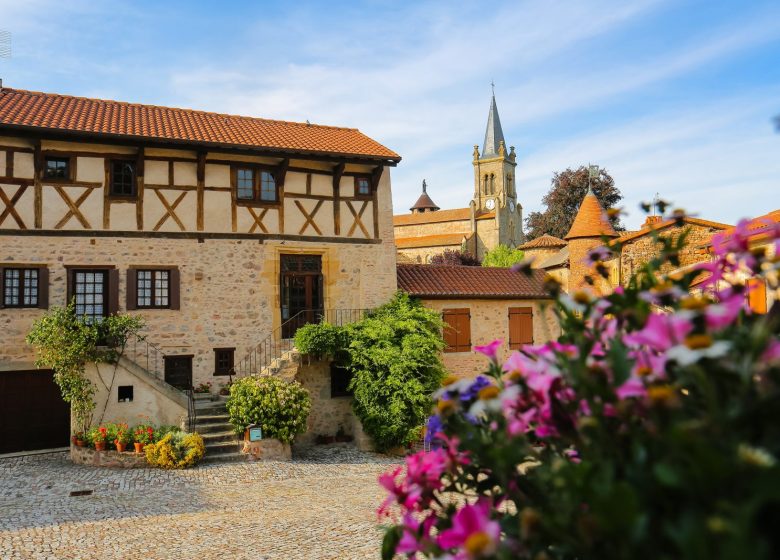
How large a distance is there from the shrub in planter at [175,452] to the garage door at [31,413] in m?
3.38

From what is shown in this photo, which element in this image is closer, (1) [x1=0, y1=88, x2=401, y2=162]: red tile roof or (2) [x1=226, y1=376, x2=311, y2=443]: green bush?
(2) [x1=226, y1=376, x2=311, y2=443]: green bush

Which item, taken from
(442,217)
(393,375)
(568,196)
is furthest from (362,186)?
(442,217)

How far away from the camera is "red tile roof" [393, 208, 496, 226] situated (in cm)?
6475

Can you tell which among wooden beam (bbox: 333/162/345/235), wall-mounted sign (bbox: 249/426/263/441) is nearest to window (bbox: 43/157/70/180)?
wooden beam (bbox: 333/162/345/235)

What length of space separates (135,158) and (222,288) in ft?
12.6

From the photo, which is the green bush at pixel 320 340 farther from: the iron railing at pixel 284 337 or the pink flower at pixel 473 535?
the pink flower at pixel 473 535

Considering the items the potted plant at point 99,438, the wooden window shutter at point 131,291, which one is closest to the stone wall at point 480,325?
the wooden window shutter at point 131,291

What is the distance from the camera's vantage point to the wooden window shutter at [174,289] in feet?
50.8

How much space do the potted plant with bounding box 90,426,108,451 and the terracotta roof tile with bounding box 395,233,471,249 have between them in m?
49.7

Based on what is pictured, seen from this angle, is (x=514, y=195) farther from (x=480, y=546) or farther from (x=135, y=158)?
(x=480, y=546)

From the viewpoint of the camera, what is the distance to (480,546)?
1476 millimetres

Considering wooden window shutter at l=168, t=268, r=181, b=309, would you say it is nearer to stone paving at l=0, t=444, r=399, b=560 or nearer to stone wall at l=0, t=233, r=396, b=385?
stone wall at l=0, t=233, r=396, b=385

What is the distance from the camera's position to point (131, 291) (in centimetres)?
1511

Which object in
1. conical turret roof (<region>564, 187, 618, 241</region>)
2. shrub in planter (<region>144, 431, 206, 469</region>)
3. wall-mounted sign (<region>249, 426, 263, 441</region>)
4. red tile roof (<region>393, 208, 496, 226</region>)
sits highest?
red tile roof (<region>393, 208, 496, 226</region>)
